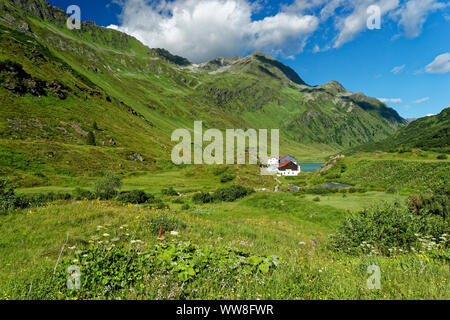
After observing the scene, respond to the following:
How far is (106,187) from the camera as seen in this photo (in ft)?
115

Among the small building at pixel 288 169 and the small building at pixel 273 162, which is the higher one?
the small building at pixel 273 162

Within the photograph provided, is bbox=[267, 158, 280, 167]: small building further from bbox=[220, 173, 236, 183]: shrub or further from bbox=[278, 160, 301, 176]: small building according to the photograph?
bbox=[220, 173, 236, 183]: shrub

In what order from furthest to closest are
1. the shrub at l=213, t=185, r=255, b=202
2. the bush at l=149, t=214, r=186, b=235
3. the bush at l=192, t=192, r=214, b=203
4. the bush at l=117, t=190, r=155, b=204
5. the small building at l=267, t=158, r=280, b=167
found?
the small building at l=267, t=158, r=280, b=167 → the shrub at l=213, t=185, r=255, b=202 → the bush at l=192, t=192, r=214, b=203 → the bush at l=117, t=190, r=155, b=204 → the bush at l=149, t=214, r=186, b=235

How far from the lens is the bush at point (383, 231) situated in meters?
10.3

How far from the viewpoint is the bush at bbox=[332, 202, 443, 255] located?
1034 centimetres

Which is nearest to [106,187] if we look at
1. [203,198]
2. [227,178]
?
[203,198]

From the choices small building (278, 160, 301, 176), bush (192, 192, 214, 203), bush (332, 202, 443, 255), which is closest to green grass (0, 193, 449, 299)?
bush (332, 202, 443, 255)

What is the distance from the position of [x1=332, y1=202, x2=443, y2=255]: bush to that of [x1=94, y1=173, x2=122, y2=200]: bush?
3270cm

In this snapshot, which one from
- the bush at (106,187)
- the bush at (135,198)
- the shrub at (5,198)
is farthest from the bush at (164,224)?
the bush at (106,187)

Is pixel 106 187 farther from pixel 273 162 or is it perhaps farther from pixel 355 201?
pixel 273 162

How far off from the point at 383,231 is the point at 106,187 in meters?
37.2

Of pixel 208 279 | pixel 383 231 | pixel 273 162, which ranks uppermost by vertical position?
pixel 273 162

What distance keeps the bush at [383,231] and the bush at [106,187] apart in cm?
3270

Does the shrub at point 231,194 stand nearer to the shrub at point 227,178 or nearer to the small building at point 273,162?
the shrub at point 227,178
